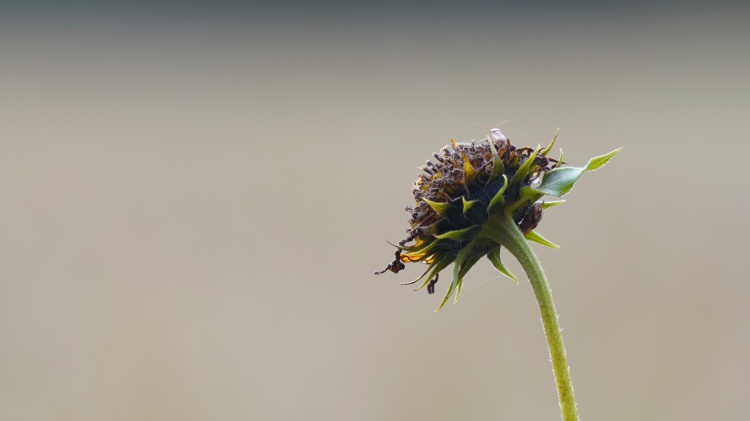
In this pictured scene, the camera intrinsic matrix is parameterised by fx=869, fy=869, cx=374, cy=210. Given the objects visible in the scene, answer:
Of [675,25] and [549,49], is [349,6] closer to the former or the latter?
[549,49]

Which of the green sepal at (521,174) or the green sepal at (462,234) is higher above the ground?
the green sepal at (521,174)

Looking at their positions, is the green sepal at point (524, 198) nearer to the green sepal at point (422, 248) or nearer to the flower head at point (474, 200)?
the flower head at point (474, 200)

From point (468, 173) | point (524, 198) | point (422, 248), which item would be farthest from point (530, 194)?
point (422, 248)

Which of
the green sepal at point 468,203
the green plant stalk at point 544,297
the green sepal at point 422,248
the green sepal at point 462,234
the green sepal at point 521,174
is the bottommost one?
the green plant stalk at point 544,297

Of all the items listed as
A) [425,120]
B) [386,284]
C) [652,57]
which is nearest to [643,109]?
[652,57]

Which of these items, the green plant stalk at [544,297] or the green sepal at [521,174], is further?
the green sepal at [521,174]

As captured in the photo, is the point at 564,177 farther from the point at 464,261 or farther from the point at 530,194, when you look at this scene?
the point at 464,261

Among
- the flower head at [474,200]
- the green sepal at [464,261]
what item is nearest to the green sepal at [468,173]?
the flower head at [474,200]
